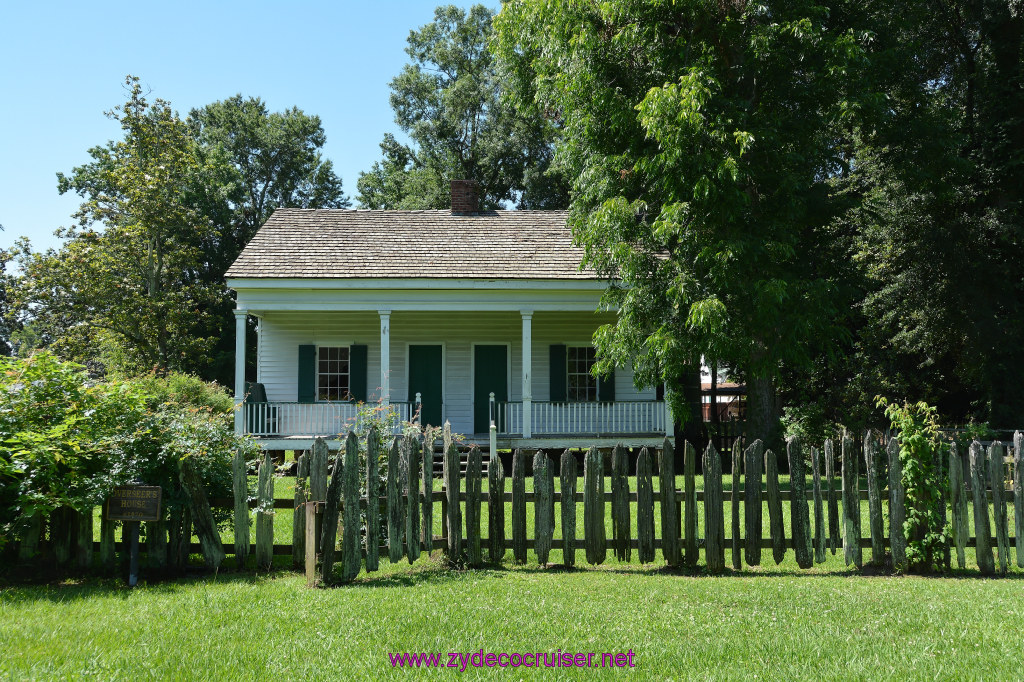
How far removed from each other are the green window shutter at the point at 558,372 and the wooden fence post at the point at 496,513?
37.4ft

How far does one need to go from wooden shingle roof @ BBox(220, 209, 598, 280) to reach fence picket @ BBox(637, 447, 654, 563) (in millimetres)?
9803

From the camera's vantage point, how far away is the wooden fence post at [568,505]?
7.14m

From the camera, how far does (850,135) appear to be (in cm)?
2189

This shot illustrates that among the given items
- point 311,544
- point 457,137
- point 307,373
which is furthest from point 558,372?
point 457,137

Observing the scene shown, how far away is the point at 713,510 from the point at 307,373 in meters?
13.5

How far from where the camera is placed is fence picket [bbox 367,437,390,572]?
691 centimetres

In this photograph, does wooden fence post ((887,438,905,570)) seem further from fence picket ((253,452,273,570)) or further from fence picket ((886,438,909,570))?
fence picket ((253,452,273,570))

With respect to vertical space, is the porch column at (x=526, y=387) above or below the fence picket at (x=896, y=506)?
above

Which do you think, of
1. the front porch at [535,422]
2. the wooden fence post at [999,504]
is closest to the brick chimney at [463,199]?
the front porch at [535,422]

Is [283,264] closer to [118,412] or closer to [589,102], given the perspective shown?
[589,102]

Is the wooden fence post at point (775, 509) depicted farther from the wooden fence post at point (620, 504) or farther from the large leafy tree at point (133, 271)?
the large leafy tree at point (133, 271)

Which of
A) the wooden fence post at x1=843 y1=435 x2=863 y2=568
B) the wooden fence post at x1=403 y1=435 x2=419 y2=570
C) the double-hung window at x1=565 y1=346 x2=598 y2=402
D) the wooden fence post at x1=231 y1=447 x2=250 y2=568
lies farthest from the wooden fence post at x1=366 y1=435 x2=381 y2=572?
the double-hung window at x1=565 y1=346 x2=598 y2=402

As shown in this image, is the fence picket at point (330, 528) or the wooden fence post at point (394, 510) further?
the wooden fence post at point (394, 510)

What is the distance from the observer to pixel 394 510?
7074 millimetres
